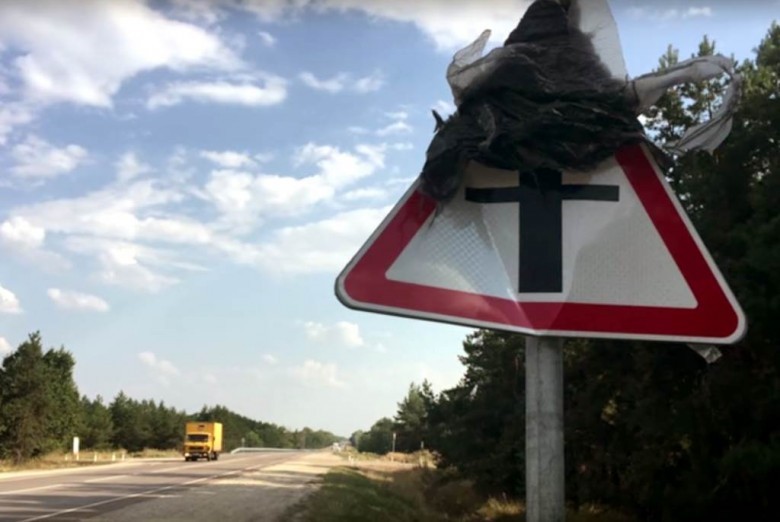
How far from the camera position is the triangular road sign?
7.99 ft

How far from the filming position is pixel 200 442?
61.6 metres

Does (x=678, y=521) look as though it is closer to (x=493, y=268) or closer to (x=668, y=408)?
(x=668, y=408)

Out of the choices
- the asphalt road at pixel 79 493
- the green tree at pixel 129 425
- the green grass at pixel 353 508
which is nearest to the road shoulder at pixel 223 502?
the asphalt road at pixel 79 493

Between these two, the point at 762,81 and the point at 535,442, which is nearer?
the point at 535,442

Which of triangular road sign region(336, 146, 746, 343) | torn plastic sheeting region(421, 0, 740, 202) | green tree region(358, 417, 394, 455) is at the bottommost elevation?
green tree region(358, 417, 394, 455)

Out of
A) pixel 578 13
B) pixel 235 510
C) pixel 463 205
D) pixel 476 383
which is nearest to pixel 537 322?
pixel 463 205

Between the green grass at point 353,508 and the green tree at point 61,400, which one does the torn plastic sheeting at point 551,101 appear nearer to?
the green grass at point 353,508

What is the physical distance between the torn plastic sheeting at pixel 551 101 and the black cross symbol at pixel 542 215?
0.20 ft

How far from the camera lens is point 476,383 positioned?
35031 millimetres

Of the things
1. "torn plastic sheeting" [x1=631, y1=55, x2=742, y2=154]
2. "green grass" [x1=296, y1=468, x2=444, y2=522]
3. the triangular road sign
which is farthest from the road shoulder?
"torn plastic sheeting" [x1=631, y1=55, x2=742, y2=154]

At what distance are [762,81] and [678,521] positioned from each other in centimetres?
838

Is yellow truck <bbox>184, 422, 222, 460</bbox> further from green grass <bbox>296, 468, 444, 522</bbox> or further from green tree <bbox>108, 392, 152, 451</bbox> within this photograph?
green tree <bbox>108, 392, 152, 451</bbox>

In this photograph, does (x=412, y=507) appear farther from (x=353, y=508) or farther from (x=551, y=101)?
(x=551, y=101)

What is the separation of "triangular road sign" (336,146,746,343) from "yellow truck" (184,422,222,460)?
6249 centimetres
